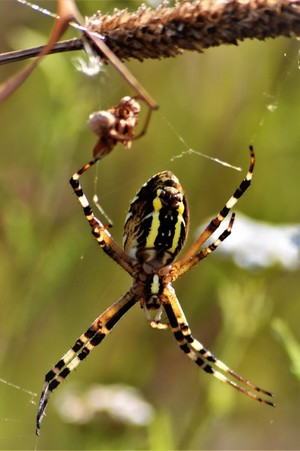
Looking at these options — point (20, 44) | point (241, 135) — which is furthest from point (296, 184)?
point (20, 44)

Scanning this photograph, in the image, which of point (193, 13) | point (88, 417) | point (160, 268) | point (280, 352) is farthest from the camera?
point (280, 352)

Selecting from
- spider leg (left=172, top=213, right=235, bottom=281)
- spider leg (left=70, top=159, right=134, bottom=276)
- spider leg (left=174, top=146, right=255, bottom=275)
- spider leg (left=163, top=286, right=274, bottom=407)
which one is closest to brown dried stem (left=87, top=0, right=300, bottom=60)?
spider leg (left=70, top=159, right=134, bottom=276)

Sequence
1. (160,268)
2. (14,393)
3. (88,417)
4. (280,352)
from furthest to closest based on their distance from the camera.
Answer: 1. (280,352)
2. (14,393)
3. (88,417)
4. (160,268)

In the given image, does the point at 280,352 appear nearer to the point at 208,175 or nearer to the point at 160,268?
the point at 208,175

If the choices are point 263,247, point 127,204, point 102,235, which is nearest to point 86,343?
point 102,235

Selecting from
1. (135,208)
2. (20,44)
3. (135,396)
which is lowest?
(135,396)

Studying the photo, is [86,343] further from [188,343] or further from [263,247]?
[263,247]

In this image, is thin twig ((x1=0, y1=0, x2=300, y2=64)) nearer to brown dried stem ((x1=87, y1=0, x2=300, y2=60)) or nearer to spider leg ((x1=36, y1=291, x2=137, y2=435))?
brown dried stem ((x1=87, y1=0, x2=300, y2=60))
